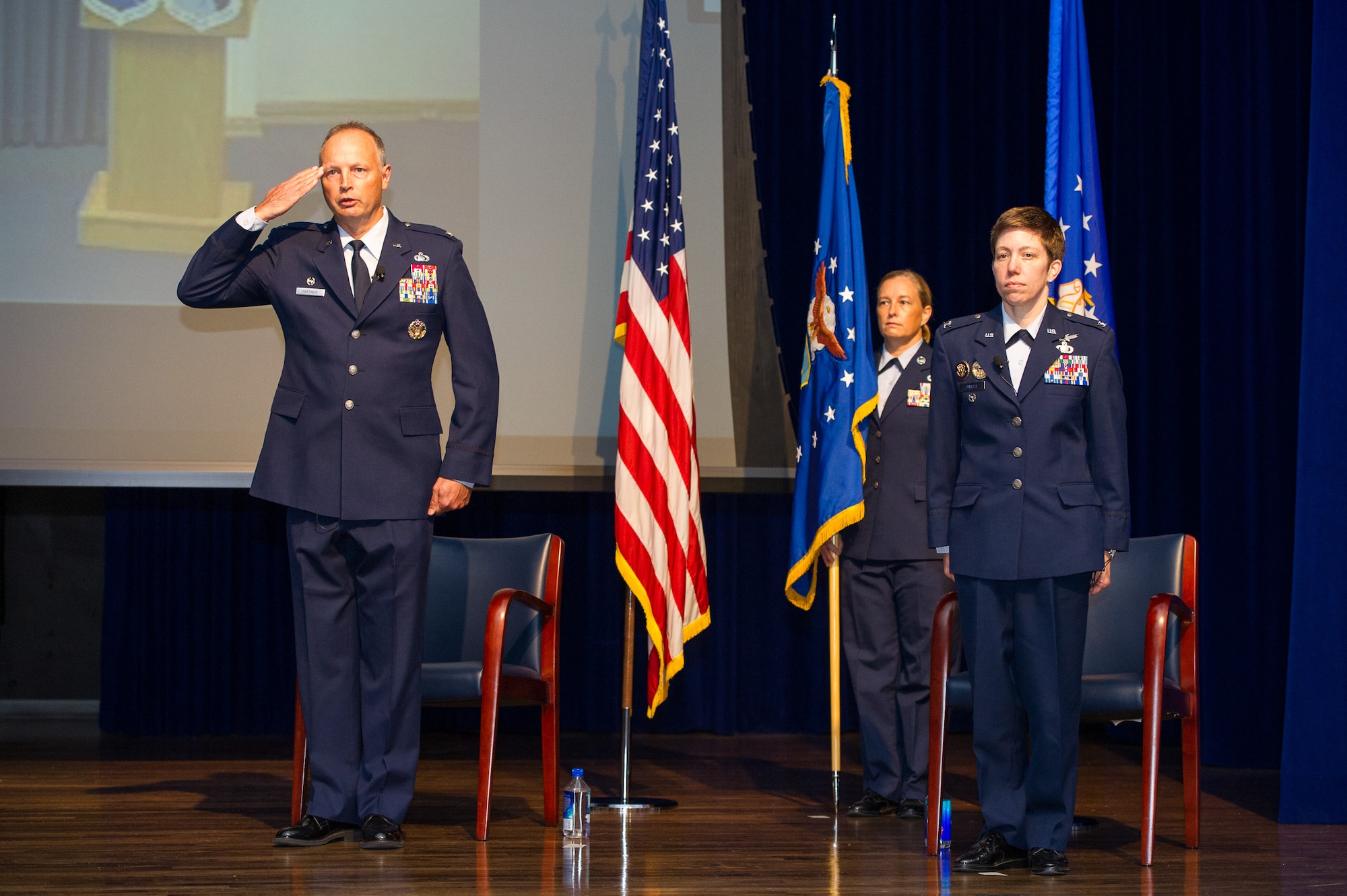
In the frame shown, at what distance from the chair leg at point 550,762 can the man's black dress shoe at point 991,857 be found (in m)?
1.10

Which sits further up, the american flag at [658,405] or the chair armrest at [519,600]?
the american flag at [658,405]

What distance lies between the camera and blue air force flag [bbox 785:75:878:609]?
392cm

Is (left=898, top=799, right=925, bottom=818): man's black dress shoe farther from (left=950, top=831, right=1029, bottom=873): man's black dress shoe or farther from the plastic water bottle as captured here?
the plastic water bottle

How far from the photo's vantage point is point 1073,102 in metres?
4.29

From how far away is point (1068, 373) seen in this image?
2963mm

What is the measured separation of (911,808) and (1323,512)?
144cm

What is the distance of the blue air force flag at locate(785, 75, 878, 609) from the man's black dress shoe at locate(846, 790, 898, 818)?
66cm

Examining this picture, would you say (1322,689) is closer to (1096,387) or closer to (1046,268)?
(1096,387)

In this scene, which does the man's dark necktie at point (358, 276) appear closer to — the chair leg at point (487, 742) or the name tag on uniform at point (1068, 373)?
the chair leg at point (487, 742)

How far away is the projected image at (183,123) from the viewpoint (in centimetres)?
438

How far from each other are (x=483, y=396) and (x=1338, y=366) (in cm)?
240

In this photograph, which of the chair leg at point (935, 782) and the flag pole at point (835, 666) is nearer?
the chair leg at point (935, 782)

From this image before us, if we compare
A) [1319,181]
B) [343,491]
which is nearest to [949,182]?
[1319,181]

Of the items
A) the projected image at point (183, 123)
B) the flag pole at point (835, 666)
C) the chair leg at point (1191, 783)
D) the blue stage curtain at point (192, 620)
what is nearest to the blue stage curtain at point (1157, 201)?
the flag pole at point (835, 666)
